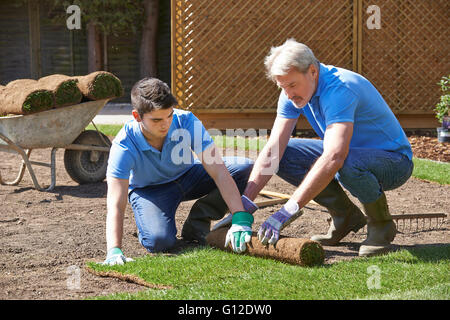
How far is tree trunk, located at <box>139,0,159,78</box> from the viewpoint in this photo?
46.6 ft

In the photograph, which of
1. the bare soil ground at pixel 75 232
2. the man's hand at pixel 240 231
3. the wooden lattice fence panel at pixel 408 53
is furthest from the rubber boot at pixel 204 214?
the wooden lattice fence panel at pixel 408 53

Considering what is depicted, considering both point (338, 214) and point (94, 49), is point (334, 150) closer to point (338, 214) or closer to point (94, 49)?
point (338, 214)

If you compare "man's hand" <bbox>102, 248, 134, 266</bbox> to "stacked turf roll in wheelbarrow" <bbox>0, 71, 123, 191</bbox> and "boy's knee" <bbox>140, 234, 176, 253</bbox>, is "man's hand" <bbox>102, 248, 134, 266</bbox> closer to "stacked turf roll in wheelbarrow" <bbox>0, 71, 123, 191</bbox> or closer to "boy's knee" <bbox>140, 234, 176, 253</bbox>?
"boy's knee" <bbox>140, 234, 176, 253</bbox>

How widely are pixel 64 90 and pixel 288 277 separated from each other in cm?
346

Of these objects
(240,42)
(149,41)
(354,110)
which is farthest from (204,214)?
(149,41)

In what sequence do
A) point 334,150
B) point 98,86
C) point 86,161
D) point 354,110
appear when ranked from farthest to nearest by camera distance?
point 86,161
point 98,86
point 354,110
point 334,150

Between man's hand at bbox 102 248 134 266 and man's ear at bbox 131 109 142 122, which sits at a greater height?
man's ear at bbox 131 109 142 122

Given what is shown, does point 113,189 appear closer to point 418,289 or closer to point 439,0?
point 418,289

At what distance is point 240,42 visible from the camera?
9578 millimetres

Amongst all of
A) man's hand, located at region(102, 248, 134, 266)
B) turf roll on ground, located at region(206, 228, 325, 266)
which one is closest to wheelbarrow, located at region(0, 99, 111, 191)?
man's hand, located at region(102, 248, 134, 266)

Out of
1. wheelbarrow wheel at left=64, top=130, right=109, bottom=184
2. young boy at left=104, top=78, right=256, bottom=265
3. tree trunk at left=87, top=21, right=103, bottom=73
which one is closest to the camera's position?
young boy at left=104, top=78, right=256, bottom=265

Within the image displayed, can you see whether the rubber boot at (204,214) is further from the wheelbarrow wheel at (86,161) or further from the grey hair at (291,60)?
the wheelbarrow wheel at (86,161)

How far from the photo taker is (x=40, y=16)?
50.8 ft

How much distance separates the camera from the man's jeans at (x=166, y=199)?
3781 mm
